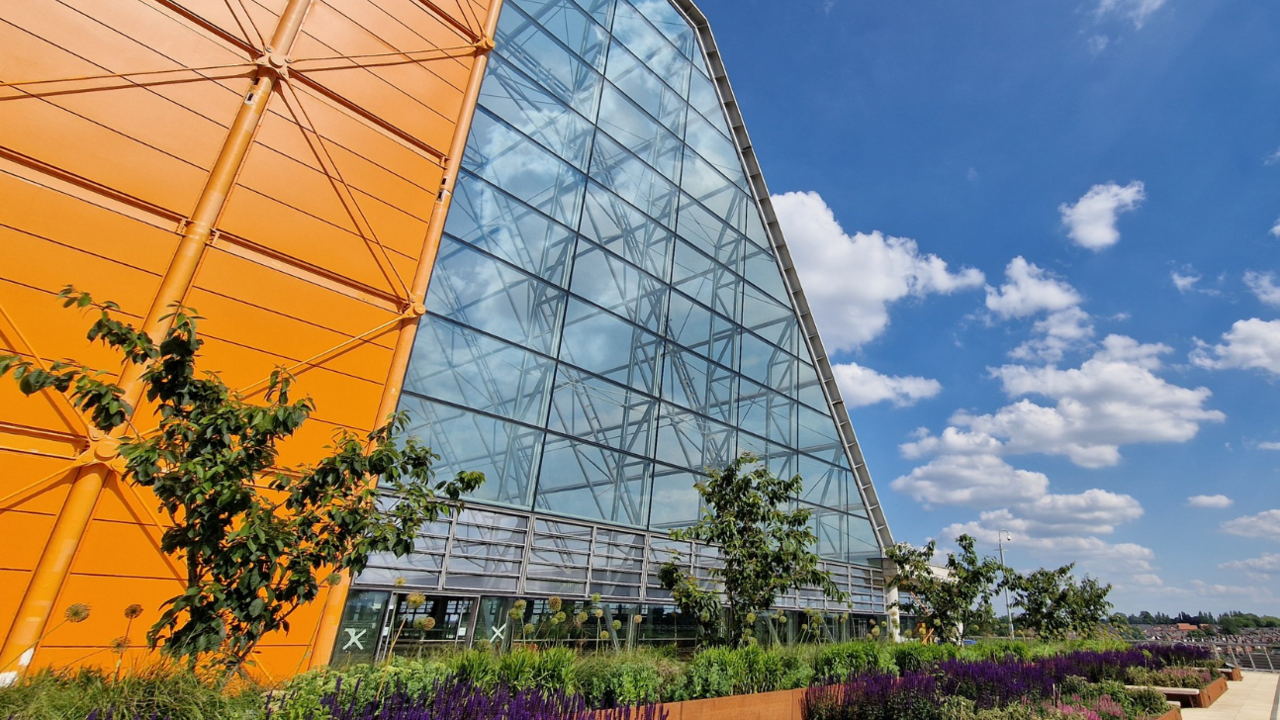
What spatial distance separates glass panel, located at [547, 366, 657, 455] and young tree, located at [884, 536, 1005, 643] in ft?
35.4

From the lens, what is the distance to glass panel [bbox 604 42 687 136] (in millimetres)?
19578

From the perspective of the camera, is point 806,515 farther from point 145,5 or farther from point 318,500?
point 145,5

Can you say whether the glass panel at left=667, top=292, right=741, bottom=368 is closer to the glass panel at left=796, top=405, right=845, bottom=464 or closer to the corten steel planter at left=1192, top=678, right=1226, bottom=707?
the glass panel at left=796, top=405, right=845, bottom=464

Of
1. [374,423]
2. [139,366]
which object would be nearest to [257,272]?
[139,366]

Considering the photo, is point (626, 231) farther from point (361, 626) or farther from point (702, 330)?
point (361, 626)

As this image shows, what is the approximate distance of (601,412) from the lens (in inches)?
578

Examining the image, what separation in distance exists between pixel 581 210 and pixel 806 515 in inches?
368

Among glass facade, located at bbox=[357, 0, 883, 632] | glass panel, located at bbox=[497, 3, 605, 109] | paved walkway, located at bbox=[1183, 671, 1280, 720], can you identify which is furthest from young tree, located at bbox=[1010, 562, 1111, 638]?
glass panel, located at bbox=[497, 3, 605, 109]

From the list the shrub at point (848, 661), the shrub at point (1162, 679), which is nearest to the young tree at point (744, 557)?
the shrub at point (848, 661)

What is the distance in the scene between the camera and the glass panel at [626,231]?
54.1 ft

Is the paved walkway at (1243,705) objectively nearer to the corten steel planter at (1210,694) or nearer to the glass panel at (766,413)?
the corten steel planter at (1210,694)

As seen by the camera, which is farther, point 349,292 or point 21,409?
point 349,292

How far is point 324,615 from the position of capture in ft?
30.3

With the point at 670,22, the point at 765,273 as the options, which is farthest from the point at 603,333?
the point at 670,22
